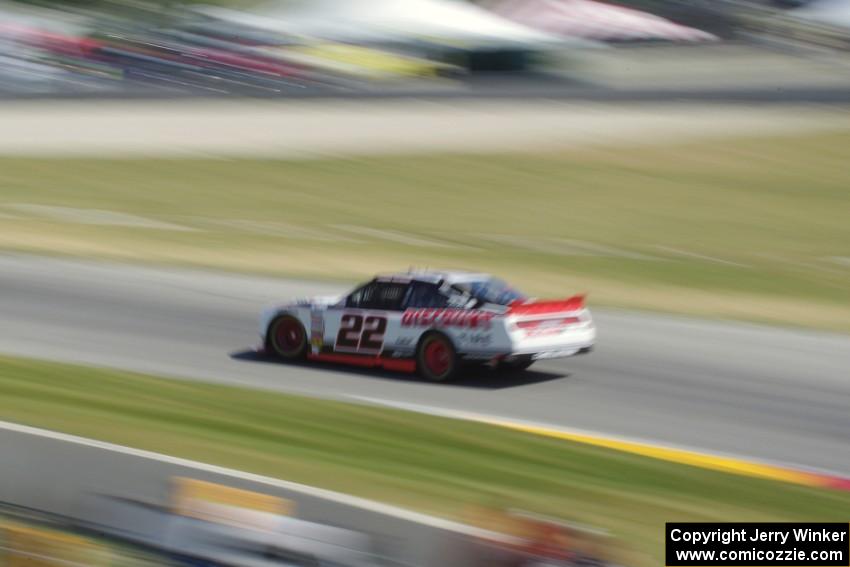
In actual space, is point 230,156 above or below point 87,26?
below

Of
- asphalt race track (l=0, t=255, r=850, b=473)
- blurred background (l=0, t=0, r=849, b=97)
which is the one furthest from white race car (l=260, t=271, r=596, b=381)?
blurred background (l=0, t=0, r=849, b=97)

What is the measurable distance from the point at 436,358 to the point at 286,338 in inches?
81.8

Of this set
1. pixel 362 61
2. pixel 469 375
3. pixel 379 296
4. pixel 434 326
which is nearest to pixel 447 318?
pixel 434 326

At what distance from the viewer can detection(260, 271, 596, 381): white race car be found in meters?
12.4

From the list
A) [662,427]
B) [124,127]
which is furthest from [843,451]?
[124,127]

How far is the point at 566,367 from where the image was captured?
13.7m

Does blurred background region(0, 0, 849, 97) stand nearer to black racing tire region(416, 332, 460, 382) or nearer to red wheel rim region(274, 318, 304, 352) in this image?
red wheel rim region(274, 318, 304, 352)

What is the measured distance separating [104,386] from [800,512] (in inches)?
267

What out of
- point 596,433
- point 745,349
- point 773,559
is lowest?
point 773,559

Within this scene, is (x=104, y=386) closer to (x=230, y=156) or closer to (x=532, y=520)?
(x=532, y=520)

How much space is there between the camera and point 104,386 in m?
12.1

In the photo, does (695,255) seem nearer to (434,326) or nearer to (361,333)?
(361,333)

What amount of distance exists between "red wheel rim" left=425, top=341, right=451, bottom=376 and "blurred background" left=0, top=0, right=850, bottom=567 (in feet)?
0.84

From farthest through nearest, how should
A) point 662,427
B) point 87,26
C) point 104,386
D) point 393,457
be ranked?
1. point 87,26
2. point 104,386
3. point 662,427
4. point 393,457
